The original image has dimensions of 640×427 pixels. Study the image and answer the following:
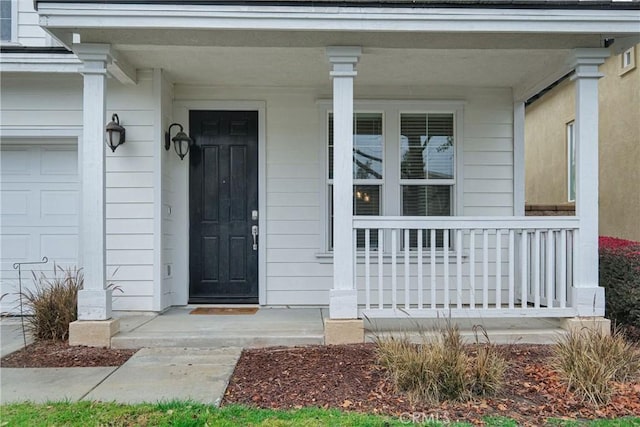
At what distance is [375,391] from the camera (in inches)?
125

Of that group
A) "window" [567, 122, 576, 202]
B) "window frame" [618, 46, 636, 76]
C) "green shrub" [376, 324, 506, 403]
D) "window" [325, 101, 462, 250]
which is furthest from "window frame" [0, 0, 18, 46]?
"window" [567, 122, 576, 202]

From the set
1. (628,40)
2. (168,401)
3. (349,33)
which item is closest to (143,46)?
(349,33)

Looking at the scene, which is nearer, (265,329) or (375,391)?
(375,391)

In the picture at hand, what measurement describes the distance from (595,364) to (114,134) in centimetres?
498

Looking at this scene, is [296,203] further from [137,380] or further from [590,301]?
[590,301]

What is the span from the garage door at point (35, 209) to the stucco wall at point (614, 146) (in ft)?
23.9

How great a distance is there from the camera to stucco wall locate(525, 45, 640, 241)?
6582 mm

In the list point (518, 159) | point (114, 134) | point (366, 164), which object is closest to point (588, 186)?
point (518, 159)

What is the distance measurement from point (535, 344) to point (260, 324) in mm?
2646

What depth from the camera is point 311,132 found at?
5.75 meters

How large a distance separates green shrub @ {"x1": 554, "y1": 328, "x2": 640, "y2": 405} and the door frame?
339 cm

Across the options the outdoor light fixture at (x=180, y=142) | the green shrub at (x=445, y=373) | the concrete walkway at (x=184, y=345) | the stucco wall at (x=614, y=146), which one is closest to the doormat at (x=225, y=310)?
the concrete walkway at (x=184, y=345)

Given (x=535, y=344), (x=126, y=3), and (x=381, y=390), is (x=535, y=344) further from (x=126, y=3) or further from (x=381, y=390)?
(x=126, y=3)

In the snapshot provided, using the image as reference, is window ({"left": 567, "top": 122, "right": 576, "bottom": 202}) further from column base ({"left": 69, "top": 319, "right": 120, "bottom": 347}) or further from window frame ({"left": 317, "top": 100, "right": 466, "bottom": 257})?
column base ({"left": 69, "top": 319, "right": 120, "bottom": 347})
